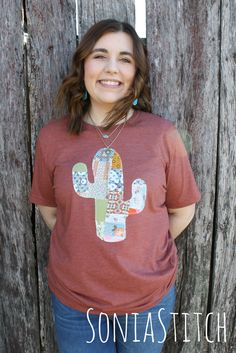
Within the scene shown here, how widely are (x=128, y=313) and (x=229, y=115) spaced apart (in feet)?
3.65

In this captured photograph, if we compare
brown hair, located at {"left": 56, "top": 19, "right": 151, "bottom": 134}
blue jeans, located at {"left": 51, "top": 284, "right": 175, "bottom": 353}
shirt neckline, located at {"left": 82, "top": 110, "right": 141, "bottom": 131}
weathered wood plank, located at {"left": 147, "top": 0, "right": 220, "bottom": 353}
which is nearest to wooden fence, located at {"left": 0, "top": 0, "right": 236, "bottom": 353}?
weathered wood plank, located at {"left": 147, "top": 0, "right": 220, "bottom": 353}

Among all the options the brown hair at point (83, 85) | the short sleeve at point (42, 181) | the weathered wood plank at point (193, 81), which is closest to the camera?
the brown hair at point (83, 85)

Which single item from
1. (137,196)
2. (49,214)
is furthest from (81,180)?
(49,214)

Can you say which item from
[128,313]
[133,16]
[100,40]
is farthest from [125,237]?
[133,16]

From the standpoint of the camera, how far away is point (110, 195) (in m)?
1.97

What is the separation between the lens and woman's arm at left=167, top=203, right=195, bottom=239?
2240 mm

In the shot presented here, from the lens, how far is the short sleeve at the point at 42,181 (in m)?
2.17


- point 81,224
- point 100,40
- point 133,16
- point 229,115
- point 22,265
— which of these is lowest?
point 22,265

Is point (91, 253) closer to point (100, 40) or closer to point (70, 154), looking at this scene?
point (70, 154)

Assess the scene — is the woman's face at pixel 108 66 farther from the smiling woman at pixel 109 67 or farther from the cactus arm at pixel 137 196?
the cactus arm at pixel 137 196

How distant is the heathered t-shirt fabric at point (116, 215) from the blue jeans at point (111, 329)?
47 millimetres

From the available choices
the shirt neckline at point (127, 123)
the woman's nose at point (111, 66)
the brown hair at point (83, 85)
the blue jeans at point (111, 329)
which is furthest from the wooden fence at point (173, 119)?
the blue jeans at point (111, 329)

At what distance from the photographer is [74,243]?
2.00m

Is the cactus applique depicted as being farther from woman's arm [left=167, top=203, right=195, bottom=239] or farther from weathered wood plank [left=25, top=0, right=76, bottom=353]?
weathered wood plank [left=25, top=0, right=76, bottom=353]
